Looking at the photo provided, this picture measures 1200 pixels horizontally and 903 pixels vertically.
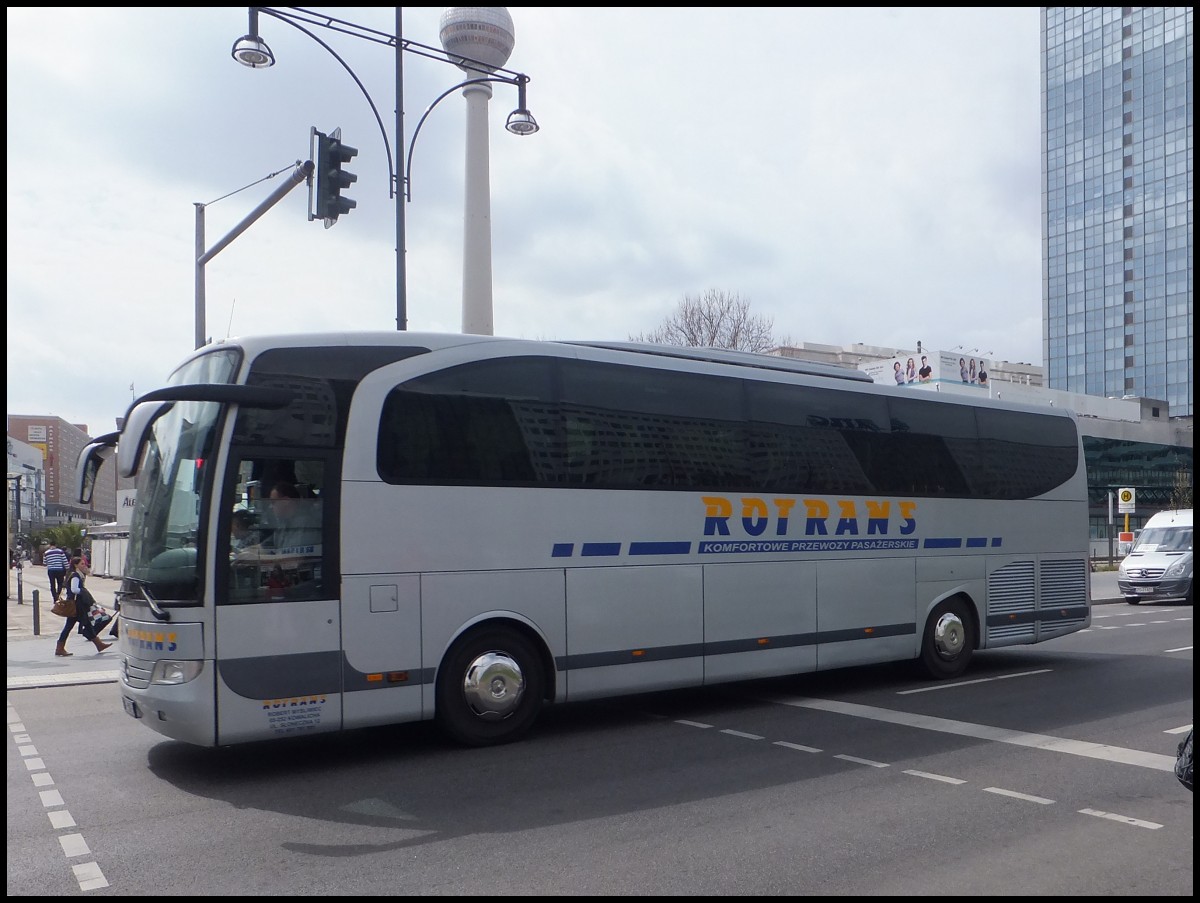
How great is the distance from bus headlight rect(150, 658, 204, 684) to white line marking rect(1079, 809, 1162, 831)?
618 cm

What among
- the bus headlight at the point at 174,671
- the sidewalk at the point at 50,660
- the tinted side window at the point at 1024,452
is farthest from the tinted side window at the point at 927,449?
the sidewalk at the point at 50,660

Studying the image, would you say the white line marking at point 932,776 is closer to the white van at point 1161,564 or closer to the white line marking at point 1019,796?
the white line marking at point 1019,796

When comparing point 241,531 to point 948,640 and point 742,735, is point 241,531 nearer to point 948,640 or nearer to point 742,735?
point 742,735

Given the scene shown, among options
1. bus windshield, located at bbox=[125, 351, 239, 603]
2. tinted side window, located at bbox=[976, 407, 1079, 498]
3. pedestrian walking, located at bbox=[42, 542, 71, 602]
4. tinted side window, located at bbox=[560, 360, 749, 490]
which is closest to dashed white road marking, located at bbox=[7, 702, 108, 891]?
bus windshield, located at bbox=[125, 351, 239, 603]

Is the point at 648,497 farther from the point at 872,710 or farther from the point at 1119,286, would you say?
the point at 1119,286

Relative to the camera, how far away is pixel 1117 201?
104 meters

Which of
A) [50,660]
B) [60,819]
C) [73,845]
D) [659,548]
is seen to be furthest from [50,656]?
[73,845]

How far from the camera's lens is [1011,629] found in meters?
13.9

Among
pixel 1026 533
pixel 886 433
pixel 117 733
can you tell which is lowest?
pixel 117 733

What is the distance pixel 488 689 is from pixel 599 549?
168 centimetres

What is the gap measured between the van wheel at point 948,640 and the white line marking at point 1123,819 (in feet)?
19.9

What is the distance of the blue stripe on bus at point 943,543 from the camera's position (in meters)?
12.9

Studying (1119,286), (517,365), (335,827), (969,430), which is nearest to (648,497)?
(517,365)

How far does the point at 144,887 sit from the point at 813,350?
116 metres
